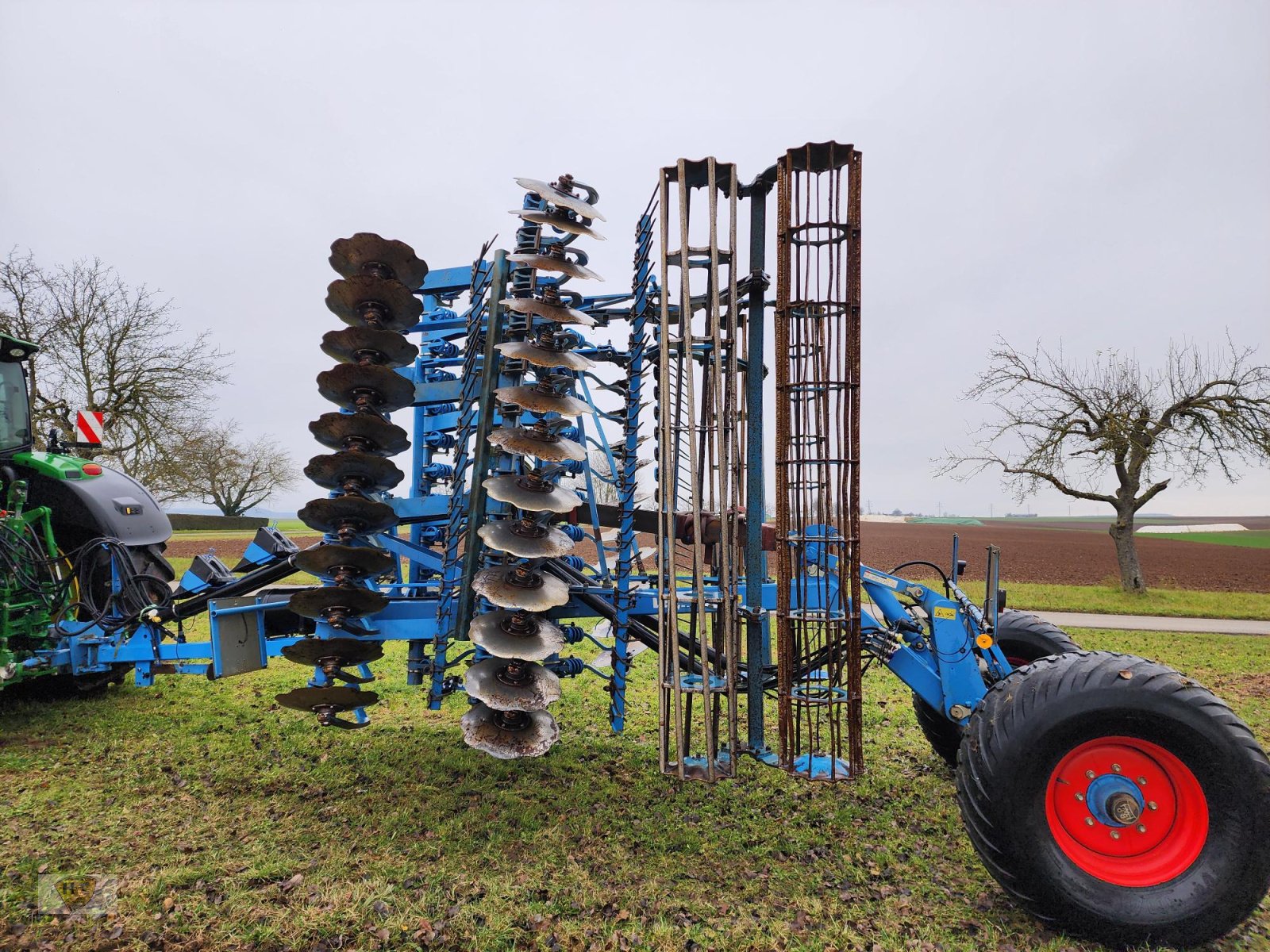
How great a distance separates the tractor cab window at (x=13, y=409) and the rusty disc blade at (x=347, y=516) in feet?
11.5

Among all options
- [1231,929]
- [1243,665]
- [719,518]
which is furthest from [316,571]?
[1243,665]

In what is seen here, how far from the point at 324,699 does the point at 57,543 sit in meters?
3.71

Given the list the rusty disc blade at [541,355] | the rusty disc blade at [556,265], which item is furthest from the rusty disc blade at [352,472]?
the rusty disc blade at [556,265]

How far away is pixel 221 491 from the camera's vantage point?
31859 mm

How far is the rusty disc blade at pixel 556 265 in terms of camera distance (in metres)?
3.38

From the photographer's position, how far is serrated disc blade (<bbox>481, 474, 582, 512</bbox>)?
3.32 m

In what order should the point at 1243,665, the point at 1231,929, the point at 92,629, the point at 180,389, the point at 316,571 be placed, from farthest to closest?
the point at 180,389, the point at 1243,665, the point at 92,629, the point at 316,571, the point at 1231,929

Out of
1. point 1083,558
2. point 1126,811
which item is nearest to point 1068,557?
point 1083,558

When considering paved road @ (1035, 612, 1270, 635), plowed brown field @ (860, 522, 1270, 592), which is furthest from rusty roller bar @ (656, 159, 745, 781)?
plowed brown field @ (860, 522, 1270, 592)

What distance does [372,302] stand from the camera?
3.79 meters

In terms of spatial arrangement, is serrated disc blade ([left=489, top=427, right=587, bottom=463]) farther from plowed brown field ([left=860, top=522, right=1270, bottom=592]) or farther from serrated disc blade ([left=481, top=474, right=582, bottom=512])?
plowed brown field ([left=860, top=522, right=1270, bottom=592])

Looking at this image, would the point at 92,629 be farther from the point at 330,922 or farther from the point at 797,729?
the point at 797,729

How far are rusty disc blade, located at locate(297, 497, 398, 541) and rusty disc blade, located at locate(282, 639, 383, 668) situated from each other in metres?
0.52

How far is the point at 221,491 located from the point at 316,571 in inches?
1284
